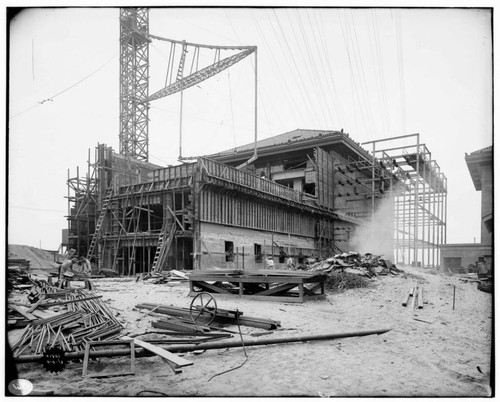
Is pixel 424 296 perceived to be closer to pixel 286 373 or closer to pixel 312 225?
pixel 286 373

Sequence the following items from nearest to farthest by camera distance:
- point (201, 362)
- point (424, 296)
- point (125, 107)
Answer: point (201, 362)
point (424, 296)
point (125, 107)

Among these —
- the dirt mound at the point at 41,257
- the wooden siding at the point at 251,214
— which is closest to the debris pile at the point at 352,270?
the wooden siding at the point at 251,214

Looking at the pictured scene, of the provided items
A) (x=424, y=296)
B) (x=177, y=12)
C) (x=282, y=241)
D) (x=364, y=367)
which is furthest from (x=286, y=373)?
(x=282, y=241)

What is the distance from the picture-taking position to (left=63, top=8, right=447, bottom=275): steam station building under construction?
2177 cm

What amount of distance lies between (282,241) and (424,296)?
15273 millimetres

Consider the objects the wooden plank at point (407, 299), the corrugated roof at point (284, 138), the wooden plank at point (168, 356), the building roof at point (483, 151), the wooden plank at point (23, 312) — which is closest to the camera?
the wooden plank at point (168, 356)

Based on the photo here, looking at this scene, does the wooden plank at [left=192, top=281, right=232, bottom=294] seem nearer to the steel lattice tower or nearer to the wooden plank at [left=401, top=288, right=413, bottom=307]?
the wooden plank at [left=401, top=288, right=413, bottom=307]

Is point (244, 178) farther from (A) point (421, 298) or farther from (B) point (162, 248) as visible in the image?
(A) point (421, 298)

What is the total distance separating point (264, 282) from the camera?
12.3 m

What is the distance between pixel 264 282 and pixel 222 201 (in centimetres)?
1113

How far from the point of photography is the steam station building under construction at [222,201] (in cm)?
2177

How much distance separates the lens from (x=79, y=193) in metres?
27.8

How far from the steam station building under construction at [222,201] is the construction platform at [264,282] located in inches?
272

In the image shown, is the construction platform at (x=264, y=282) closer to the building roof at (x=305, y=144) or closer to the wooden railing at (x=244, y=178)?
the wooden railing at (x=244, y=178)
